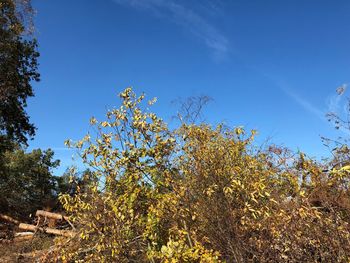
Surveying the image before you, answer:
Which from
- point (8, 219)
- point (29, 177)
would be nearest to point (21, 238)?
point (8, 219)

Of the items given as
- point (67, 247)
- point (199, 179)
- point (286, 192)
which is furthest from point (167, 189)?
point (67, 247)

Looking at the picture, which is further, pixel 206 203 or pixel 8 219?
pixel 8 219

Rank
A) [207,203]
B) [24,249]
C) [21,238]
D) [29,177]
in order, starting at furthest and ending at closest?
[29,177] < [21,238] < [24,249] < [207,203]

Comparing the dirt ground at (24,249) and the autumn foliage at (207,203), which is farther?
the dirt ground at (24,249)

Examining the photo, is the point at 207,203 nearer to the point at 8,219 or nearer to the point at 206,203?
the point at 206,203

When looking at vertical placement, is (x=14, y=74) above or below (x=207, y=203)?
above

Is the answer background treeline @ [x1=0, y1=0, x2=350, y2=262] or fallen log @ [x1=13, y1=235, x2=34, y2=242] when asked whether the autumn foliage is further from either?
fallen log @ [x1=13, y1=235, x2=34, y2=242]

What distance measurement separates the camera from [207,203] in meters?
4.51

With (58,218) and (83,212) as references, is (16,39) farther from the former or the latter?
(83,212)

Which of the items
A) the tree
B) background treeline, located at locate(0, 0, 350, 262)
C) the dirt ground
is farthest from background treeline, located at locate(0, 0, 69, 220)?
background treeline, located at locate(0, 0, 350, 262)

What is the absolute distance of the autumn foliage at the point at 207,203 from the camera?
12.7ft

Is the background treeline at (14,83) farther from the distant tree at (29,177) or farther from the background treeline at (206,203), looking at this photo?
the background treeline at (206,203)

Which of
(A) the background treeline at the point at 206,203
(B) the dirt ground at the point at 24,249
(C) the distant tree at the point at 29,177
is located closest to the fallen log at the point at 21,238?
(B) the dirt ground at the point at 24,249

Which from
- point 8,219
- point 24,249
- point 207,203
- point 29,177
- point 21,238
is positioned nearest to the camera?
point 207,203
